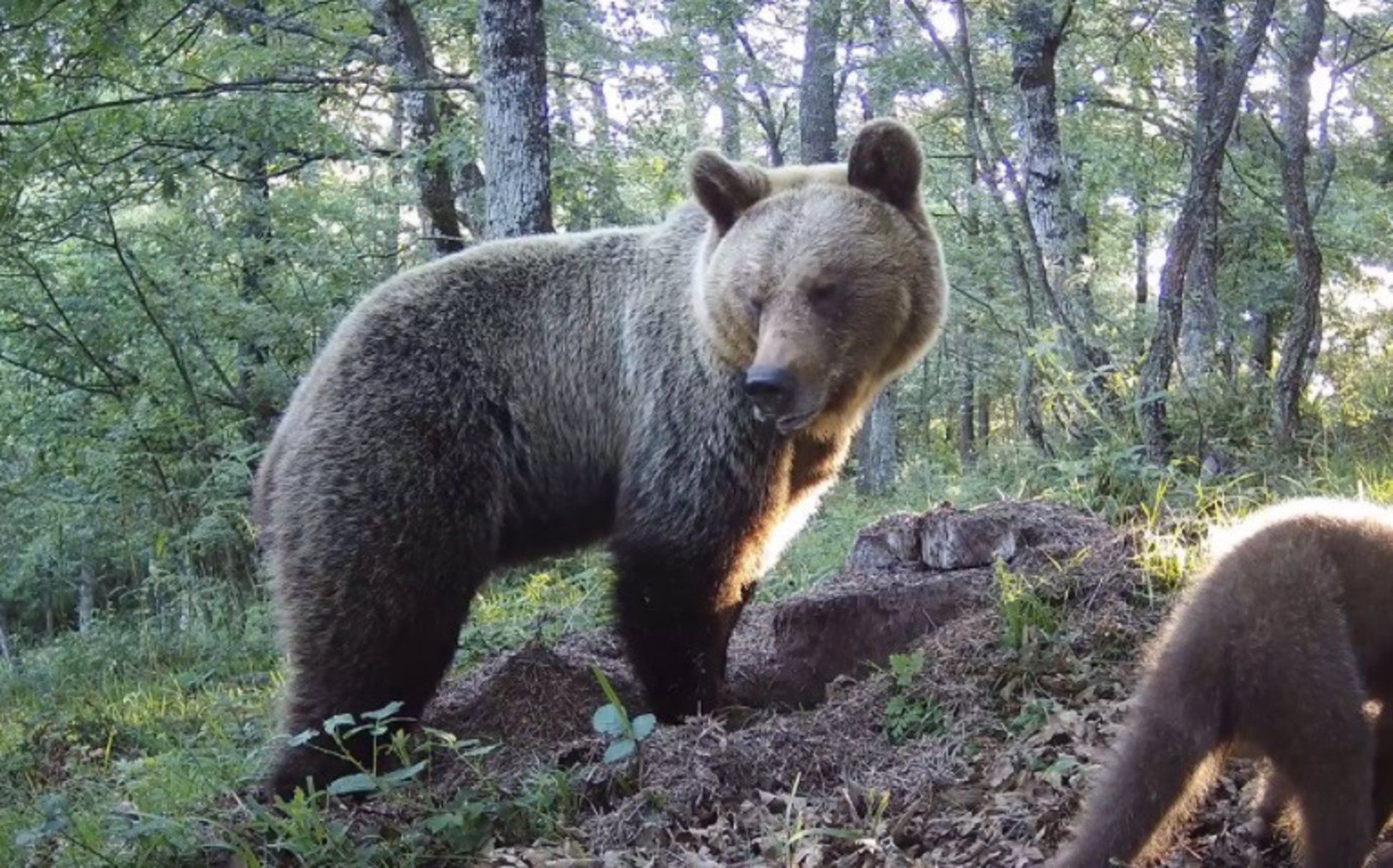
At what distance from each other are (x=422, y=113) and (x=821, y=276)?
7.92 meters

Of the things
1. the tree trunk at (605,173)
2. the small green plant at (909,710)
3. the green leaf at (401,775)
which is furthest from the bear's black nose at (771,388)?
the tree trunk at (605,173)

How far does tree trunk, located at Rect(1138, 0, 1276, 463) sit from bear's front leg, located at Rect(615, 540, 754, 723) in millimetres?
3431

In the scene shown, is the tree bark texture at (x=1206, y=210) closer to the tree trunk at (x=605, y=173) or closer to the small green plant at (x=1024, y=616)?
A: the small green plant at (x=1024, y=616)

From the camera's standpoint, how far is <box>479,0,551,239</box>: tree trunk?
30.0 ft

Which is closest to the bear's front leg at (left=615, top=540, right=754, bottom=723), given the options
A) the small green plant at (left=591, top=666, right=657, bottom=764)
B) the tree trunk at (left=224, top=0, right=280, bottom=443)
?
the small green plant at (left=591, top=666, right=657, bottom=764)

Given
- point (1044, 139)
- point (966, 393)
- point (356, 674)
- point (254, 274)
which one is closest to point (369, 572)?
point (356, 674)

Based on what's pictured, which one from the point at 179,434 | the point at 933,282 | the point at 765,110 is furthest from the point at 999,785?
the point at 765,110

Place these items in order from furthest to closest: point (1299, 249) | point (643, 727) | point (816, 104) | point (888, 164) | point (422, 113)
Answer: point (816, 104), point (422, 113), point (1299, 249), point (888, 164), point (643, 727)

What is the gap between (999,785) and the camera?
434cm

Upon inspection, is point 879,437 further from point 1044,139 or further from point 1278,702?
point 1278,702

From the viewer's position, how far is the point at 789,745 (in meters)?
4.82

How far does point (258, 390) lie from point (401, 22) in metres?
3.79

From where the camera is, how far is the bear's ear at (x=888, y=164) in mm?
5570

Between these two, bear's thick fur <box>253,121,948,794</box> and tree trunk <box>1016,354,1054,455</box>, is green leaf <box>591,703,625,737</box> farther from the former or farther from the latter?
tree trunk <box>1016,354,1054,455</box>
